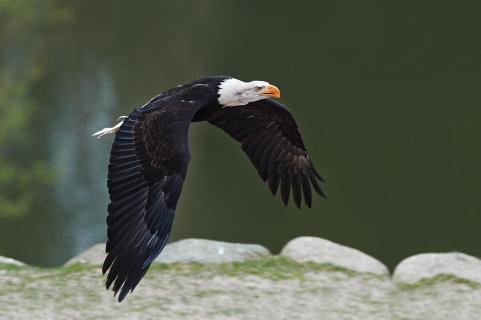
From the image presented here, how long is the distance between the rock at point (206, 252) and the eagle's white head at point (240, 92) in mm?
1738

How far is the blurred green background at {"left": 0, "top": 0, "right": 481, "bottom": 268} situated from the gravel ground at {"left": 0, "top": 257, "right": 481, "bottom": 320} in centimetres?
673

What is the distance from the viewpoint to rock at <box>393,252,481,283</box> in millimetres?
7698

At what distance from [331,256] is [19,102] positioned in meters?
12.2

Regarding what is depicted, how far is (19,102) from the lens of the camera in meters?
18.9

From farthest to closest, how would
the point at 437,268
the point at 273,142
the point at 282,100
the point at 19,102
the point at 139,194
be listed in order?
the point at 282,100
the point at 19,102
the point at 437,268
the point at 273,142
the point at 139,194

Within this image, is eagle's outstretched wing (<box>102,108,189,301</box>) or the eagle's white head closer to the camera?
eagle's outstretched wing (<box>102,108,189,301</box>)

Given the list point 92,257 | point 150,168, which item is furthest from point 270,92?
point 92,257

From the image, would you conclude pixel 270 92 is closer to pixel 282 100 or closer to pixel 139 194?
pixel 139 194

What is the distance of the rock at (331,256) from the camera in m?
7.87

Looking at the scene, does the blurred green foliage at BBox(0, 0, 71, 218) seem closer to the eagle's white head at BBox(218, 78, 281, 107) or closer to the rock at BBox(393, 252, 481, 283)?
the rock at BBox(393, 252, 481, 283)

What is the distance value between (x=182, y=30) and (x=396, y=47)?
5443mm

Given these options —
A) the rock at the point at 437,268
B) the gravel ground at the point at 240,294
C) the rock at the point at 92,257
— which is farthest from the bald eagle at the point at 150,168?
the rock at the point at 437,268

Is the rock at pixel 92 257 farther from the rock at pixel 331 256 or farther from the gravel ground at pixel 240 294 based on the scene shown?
the rock at pixel 331 256

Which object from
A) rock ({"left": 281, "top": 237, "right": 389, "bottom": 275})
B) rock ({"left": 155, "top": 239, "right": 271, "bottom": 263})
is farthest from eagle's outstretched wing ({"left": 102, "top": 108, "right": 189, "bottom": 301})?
rock ({"left": 281, "top": 237, "right": 389, "bottom": 275})
